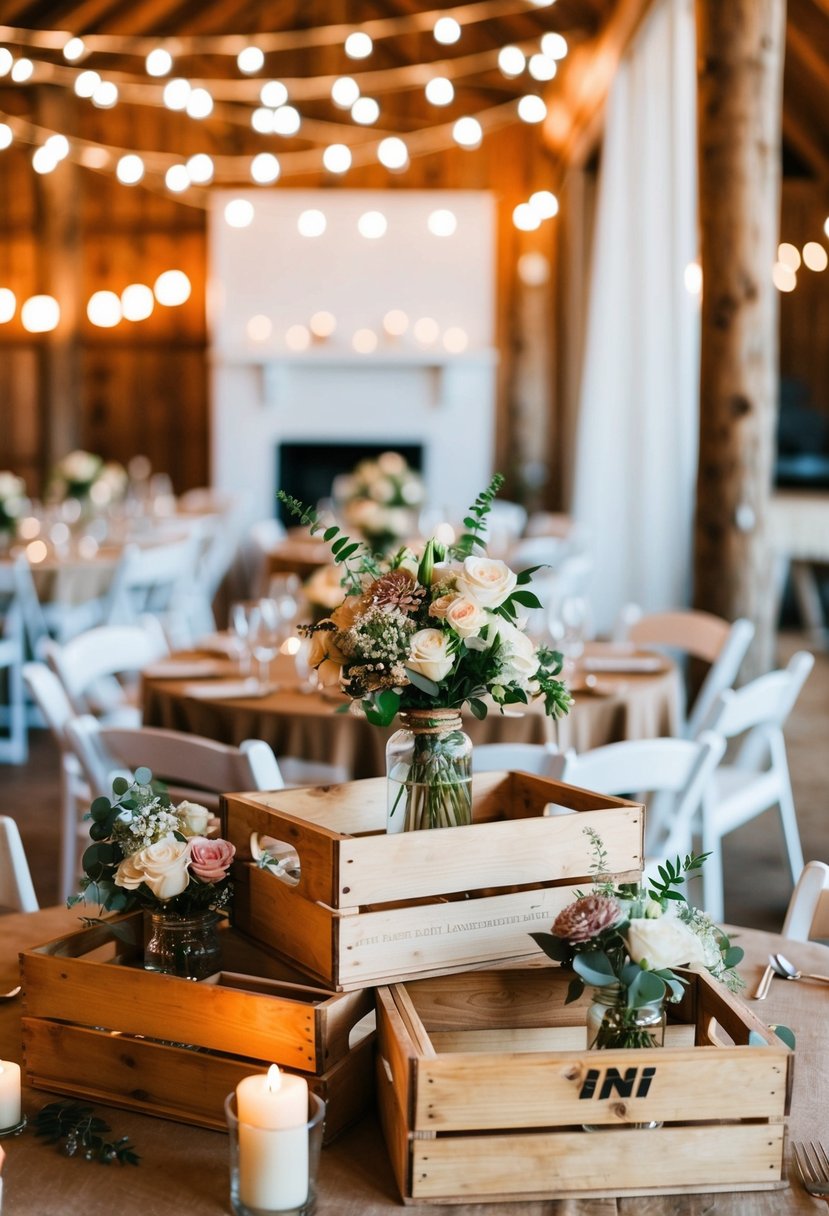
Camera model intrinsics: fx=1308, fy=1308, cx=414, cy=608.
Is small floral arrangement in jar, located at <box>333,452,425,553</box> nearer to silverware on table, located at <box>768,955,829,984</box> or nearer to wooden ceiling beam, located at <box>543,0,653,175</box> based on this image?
wooden ceiling beam, located at <box>543,0,653,175</box>

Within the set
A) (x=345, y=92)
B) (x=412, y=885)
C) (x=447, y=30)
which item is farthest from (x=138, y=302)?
(x=412, y=885)

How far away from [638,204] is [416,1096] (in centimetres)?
739

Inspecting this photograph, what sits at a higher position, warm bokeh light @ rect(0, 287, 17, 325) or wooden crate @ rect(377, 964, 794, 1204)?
warm bokeh light @ rect(0, 287, 17, 325)

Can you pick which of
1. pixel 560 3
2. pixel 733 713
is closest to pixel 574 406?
pixel 560 3

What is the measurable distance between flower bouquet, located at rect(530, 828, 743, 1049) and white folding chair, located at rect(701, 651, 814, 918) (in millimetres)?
1690

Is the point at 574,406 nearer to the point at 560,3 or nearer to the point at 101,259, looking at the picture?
the point at 560,3

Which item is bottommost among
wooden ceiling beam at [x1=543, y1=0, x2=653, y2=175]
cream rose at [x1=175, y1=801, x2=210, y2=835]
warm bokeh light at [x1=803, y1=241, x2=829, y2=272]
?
cream rose at [x1=175, y1=801, x2=210, y2=835]

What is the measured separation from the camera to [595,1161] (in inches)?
47.4

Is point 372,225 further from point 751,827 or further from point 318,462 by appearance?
point 751,827

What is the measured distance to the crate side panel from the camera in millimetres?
1188

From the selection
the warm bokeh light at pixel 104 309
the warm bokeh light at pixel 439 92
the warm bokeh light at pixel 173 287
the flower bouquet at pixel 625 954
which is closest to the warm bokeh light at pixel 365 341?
the warm bokeh light at pixel 173 287

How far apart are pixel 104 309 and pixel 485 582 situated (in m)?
9.56

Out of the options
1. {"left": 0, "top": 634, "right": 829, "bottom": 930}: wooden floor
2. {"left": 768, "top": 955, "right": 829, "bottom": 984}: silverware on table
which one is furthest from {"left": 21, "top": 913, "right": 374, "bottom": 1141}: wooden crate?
{"left": 0, "top": 634, "right": 829, "bottom": 930}: wooden floor

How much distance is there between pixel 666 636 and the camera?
446 centimetres
